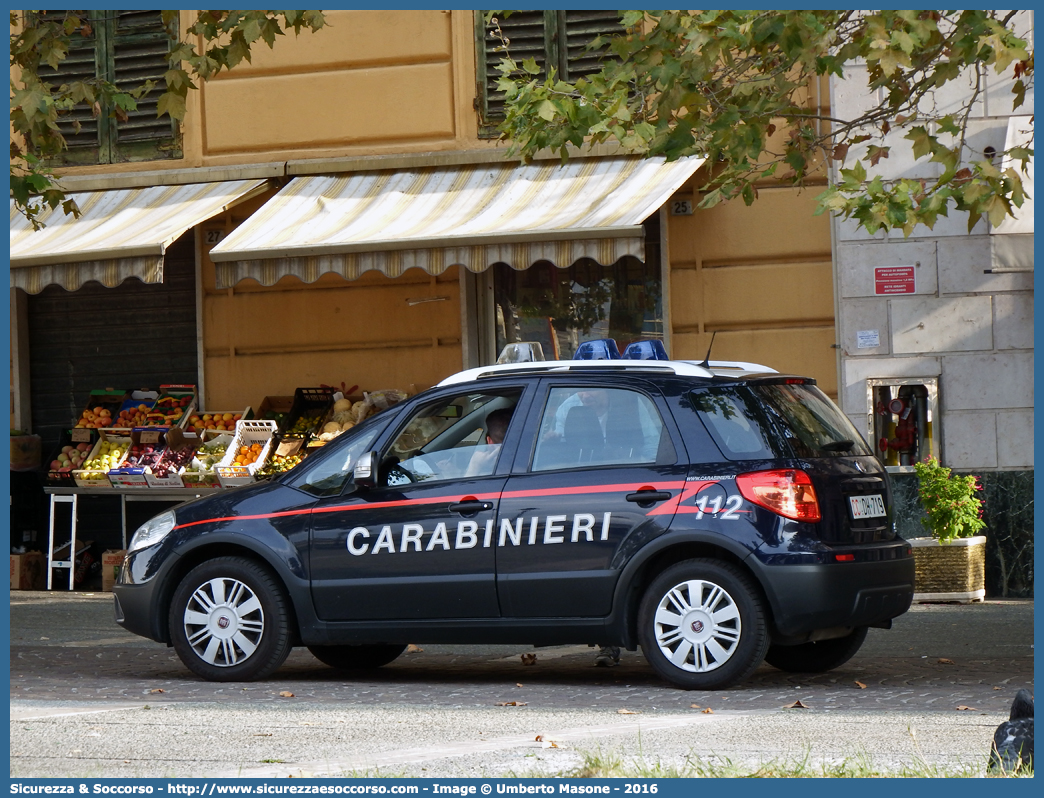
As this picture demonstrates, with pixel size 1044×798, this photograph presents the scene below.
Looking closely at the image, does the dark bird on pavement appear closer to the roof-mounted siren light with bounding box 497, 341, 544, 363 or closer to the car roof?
the car roof

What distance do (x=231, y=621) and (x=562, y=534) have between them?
193 centimetres

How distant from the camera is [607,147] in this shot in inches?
522

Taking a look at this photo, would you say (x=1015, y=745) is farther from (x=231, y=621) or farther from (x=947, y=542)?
(x=947, y=542)

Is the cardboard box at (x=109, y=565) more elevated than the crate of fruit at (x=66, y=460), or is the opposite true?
the crate of fruit at (x=66, y=460)

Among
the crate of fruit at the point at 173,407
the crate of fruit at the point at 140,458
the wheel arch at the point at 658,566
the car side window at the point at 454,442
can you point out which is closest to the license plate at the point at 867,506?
the wheel arch at the point at 658,566

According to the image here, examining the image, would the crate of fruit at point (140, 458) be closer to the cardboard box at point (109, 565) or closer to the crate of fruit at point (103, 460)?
the crate of fruit at point (103, 460)

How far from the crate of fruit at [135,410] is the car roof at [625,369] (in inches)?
278

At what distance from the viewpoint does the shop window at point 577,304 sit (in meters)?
13.6

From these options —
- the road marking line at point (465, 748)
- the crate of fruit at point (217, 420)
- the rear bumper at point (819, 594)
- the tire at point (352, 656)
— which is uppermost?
the crate of fruit at point (217, 420)

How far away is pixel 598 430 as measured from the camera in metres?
7.57

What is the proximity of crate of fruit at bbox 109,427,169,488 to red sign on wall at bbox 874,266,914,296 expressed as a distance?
6.74m

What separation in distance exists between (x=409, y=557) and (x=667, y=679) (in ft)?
4.85

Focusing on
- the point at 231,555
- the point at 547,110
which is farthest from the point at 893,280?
the point at 231,555

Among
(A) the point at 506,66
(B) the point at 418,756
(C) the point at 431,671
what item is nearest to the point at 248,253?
(A) the point at 506,66
